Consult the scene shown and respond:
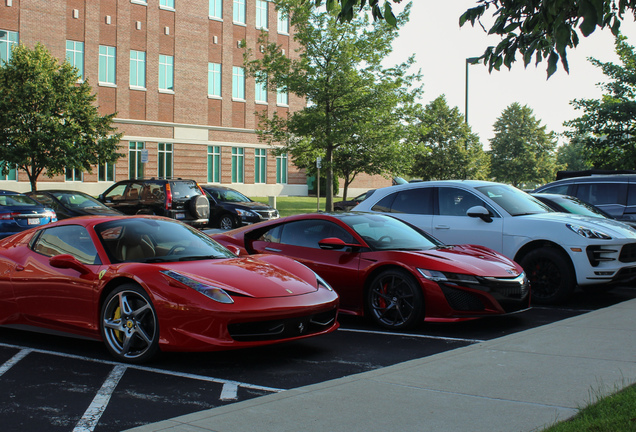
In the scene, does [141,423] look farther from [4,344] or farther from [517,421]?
[4,344]

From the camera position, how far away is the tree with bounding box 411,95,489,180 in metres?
50.9

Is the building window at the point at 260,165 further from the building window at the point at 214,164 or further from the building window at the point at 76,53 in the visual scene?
the building window at the point at 76,53

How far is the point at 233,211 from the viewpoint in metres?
23.1

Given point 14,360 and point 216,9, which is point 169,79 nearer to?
point 216,9

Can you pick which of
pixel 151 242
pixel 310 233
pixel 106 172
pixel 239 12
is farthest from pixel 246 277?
pixel 239 12

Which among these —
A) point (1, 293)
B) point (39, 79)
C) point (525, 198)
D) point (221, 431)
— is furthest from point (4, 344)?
point (39, 79)

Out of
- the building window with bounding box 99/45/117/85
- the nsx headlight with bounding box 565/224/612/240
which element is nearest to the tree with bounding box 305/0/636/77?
the nsx headlight with bounding box 565/224/612/240

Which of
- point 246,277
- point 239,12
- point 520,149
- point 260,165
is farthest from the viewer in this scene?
point 520,149

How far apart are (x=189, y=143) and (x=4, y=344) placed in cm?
3848

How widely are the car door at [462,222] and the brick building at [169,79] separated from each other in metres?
29.3

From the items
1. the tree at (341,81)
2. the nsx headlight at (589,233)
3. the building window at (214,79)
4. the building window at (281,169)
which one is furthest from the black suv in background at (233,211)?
the building window at (281,169)

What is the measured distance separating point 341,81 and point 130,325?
24159 mm

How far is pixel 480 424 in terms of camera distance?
3.95 metres

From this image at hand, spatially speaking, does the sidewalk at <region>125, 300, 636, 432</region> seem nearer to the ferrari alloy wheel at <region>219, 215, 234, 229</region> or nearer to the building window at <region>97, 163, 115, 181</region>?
Result: the ferrari alloy wheel at <region>219, 215, 234, 229</region>
